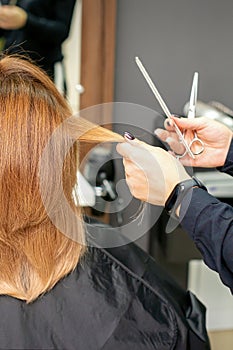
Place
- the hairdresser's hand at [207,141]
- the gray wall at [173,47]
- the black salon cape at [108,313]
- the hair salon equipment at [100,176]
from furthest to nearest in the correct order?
the gray wall at [173,47] < the hair salon equipment at [100,176] < the hairdresser's hand at [207,141] < the black salon cape at [108,313]

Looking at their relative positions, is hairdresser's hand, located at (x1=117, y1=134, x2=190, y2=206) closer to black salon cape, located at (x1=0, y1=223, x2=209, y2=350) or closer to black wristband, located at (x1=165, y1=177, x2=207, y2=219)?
black wristband, located at (x1=165, y1=177, x2=207, y2=219)

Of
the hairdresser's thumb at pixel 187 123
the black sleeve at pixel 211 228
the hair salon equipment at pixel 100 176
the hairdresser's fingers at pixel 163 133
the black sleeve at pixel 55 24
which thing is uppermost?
the black sleeve at pixel 55 24

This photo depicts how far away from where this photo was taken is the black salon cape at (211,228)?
3.13 feet

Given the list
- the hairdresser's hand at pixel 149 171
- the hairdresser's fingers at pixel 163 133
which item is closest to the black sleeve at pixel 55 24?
the hairdresser's fingers at pixel 163 133

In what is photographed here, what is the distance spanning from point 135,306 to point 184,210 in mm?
318

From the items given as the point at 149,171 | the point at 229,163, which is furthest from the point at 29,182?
the point at 229,163

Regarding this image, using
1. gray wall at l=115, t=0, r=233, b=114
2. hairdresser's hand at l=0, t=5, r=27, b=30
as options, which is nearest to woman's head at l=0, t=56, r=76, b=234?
hairdresser's hand at l=0, t=5, r=27, b=30

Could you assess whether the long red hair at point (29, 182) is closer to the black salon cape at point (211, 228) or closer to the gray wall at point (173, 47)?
the black salon cape at point (211, 228)

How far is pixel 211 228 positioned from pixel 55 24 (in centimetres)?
113

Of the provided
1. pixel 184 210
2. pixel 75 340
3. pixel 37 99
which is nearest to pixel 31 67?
pixel 37 99

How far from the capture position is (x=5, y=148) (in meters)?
0.98

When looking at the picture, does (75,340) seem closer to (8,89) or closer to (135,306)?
(135,306)

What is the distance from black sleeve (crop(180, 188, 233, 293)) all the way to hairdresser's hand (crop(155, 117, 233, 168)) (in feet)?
0.76

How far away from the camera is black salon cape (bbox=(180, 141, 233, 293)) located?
0.95m
